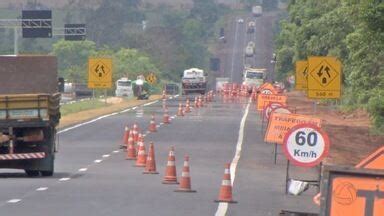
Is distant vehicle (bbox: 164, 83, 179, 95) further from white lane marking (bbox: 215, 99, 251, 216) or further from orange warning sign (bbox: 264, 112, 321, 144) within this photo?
orange warning sign (bbox: 264, 112, 321, 144)

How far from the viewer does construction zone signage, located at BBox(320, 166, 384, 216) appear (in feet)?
41.3

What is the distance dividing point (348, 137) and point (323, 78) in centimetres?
1503

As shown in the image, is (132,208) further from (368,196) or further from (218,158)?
(218,158)

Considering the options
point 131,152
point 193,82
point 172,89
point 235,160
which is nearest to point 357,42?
point 235,160

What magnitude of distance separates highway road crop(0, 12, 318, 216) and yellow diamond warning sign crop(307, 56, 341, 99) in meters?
2.04

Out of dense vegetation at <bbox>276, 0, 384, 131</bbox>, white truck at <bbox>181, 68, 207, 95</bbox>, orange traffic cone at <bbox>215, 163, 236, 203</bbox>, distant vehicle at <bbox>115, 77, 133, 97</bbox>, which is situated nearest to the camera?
orange traffic cone at <bbox>215, 163, 236, 203</bbox>

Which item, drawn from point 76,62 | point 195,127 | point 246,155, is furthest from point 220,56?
point 246,155

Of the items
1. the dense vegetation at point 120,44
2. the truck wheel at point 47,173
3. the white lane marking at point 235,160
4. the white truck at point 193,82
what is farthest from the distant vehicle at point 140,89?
the truck wheel at point 47,173

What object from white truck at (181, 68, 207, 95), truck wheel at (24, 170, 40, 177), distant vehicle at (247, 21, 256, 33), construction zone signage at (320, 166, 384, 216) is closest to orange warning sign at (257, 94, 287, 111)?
truck wheel at (24, 170, 40, 177)

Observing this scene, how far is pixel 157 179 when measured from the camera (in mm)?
27266

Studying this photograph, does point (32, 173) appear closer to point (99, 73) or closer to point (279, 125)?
point (279, 125)

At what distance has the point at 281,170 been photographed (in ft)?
104

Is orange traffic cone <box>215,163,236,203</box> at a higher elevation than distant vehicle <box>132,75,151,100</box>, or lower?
higher

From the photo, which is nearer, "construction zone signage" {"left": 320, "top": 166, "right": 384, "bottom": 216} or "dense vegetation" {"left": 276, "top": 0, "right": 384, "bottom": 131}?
"construction zone signage" {"left": 320, "top": 166, "right": 384, "bottom": 216}
